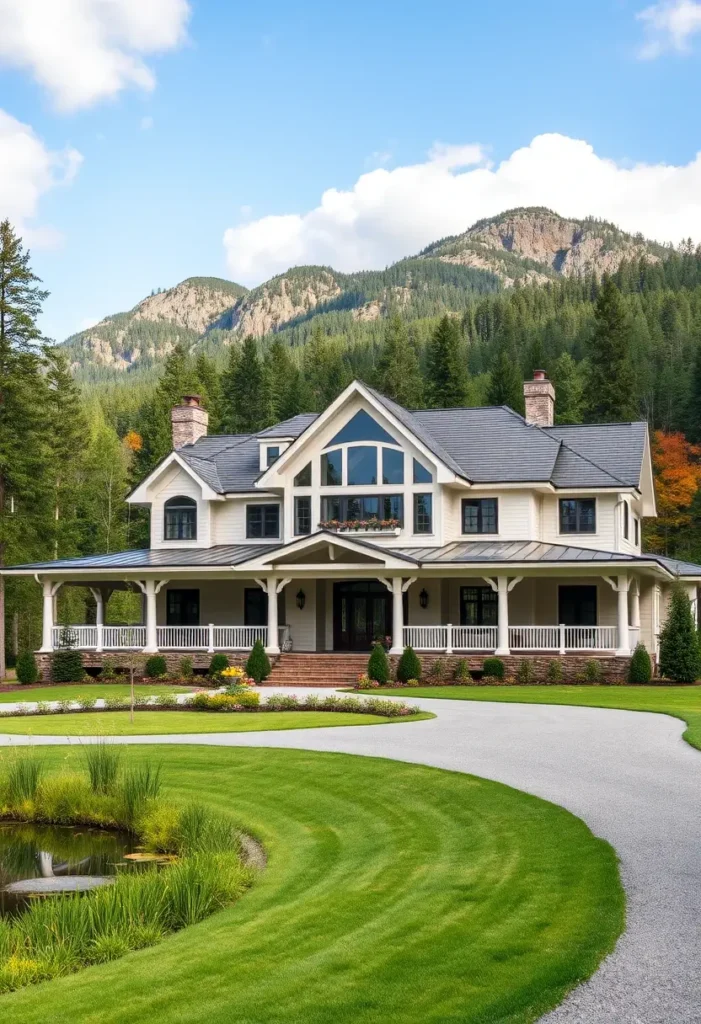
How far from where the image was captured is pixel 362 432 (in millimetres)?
33906

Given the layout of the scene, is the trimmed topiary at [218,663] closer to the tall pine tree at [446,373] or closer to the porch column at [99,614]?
the porch column at [99,614]

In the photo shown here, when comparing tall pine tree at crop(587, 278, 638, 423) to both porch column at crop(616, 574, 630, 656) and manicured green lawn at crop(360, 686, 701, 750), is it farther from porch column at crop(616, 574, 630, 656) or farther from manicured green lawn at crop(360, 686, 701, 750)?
manicured green lawn at crop(360, 686, 701, 750)

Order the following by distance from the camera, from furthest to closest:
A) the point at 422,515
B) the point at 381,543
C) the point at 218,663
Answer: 1. the point at 381,543
2. the point at 422,515
3. the point at 218,663

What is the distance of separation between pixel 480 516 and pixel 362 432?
4.77m

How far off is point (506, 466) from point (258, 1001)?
28.5 m

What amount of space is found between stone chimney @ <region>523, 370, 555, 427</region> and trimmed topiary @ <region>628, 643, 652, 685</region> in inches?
454

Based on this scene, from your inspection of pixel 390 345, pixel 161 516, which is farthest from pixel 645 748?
pixel 390 345

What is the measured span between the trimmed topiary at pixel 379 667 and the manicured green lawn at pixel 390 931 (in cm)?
1637

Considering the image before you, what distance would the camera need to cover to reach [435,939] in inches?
300

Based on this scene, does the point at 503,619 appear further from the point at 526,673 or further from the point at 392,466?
the point at 392,466

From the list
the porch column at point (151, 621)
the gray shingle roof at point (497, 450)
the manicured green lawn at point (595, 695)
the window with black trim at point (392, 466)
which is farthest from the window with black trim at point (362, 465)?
the manicured green lawn at point (595, 695)

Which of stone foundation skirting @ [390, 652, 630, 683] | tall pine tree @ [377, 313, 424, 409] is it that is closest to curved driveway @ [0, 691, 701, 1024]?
stone foundation skirting @ [390, 652, 630, 683]

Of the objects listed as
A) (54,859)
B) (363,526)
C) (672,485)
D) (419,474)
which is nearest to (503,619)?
(419,474)

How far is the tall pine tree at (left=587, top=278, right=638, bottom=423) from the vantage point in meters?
67.8
